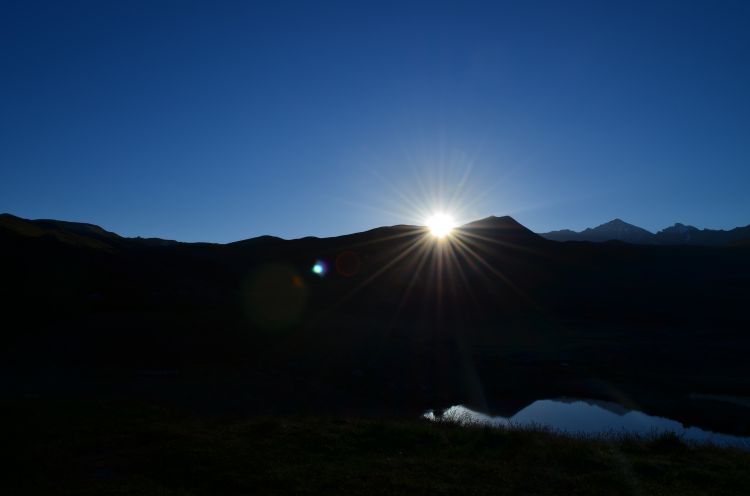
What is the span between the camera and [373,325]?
50.5 m

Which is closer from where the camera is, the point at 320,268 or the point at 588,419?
the point at 588,419

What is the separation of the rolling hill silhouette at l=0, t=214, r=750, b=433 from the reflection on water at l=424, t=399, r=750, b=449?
144cm

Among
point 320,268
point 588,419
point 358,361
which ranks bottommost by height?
point 588,419

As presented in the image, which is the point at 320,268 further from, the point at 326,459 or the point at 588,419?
the point at 326,459

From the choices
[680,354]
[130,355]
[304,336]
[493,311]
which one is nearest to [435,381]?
[304,336]

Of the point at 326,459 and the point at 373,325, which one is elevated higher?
the point at 373,325

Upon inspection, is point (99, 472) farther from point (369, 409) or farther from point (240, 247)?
point (240, 247)

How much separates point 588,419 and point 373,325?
25.2 metres

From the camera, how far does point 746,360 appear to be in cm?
4372

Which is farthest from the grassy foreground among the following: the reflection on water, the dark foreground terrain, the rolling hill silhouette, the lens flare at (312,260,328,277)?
the lens flare at (312,260,328,277)

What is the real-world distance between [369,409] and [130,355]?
16.3 m

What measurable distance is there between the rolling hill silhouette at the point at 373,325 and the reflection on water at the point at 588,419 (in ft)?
4.71

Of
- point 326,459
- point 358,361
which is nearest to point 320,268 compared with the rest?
point 358,361

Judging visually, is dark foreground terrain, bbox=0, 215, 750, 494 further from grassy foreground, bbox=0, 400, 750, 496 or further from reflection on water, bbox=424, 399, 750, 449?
reflection on water, bbox=424, 399, 750, 449
